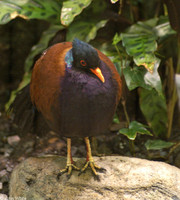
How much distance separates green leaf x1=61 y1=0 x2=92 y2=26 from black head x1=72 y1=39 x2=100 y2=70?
0.64m

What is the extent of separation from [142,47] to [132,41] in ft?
0.47

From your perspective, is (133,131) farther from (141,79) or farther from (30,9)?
(30,9)

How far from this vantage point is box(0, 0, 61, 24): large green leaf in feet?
9.46

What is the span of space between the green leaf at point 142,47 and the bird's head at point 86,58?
28.6 inches

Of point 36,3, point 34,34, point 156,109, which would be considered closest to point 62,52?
point 36,3

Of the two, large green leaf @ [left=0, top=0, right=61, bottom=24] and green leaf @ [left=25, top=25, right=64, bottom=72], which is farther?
green leaf @ [left=25, top=25, right=64, bottom=72]

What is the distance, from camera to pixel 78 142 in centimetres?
358

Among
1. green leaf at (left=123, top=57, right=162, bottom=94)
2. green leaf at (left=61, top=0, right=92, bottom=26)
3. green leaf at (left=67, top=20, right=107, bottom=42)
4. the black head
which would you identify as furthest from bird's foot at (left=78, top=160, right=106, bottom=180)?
green leaf at (left=67, top=20, right=107, bottom=42)

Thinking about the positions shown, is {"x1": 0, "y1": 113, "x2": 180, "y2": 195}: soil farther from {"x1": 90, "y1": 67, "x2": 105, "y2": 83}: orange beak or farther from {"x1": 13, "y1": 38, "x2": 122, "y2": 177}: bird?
{"x1": 90, "y1": 67, "x2": 105, "y2": 83}: orange beak

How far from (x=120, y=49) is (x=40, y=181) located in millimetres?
1483

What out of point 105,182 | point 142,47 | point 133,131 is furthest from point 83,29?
point 105,182

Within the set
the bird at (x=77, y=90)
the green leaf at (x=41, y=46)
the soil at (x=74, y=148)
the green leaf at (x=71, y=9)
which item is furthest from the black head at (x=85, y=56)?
the green leaf at (x=41, y=46)

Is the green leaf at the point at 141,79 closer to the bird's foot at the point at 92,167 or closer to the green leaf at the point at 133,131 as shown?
the green leaf at the point at 133,131

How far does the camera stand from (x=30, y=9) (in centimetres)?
311
